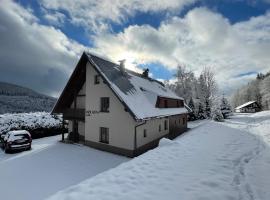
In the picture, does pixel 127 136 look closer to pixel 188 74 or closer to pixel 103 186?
pixel 103 186

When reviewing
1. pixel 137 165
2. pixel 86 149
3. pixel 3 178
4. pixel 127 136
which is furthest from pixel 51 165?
pixel 137 165

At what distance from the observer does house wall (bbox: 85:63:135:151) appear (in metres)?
15.6

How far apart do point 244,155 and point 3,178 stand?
13499 millimetres

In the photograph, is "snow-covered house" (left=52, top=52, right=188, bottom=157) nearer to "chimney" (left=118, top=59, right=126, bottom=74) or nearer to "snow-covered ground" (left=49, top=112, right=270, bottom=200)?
"chimney" (left=118, top=59, right=126, bottom=74)

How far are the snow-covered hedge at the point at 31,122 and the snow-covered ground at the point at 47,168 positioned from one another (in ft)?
13.3

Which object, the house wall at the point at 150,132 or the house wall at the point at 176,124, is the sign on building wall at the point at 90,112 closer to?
the house wall at the point at 150,132

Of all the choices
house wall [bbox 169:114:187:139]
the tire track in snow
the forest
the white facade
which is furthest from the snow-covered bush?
the tire track in snow

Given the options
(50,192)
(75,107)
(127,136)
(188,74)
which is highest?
(188,74)

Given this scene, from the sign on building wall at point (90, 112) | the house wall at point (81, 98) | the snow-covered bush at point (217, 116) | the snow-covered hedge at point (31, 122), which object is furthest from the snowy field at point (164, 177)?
the snow-covered bush at point (217, 116)

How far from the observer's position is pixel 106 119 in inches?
669

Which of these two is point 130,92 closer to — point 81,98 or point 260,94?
point 81,98

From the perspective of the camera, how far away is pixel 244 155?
26.7 feet

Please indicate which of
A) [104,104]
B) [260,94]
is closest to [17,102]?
[104,104]

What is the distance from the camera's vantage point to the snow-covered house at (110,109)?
15508 millimetres
